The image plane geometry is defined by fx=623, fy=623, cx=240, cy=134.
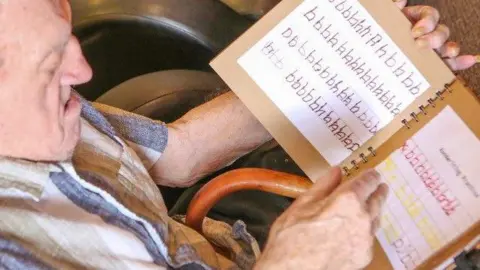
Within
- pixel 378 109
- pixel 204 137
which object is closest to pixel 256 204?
pixel 204 137

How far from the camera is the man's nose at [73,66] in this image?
2.25 feet

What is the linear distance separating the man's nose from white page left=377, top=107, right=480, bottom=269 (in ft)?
1.33

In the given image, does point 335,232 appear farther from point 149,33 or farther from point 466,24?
point 466,24

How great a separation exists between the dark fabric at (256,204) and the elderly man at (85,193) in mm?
130

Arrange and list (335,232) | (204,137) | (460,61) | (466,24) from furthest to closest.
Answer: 1. (466,24)
2. (204,137)
3. (460,61)
4. (335,232)

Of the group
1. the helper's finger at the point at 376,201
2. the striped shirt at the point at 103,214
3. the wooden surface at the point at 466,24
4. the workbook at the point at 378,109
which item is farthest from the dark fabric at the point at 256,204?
the wooden surface at the point at 466,24

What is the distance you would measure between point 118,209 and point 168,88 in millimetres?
394

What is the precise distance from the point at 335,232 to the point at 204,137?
37 cm

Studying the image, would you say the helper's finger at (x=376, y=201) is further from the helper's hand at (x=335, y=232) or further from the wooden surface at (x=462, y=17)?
the wooden surface at (x=462, y=17)

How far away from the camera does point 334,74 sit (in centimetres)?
83

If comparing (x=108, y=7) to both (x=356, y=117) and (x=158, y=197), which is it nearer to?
(x=158, y=197)

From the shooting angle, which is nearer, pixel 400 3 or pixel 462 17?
pixel 400 3

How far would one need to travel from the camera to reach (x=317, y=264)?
28.8 inches

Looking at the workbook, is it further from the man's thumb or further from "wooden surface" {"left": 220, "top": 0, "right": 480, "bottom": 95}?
"wooden surface" {"left": 220, "top": 0, "right": 480, "bottom": 95}
